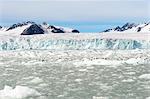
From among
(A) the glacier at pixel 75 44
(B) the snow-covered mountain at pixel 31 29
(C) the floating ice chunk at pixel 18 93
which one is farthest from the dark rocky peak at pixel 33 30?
(C) the floating ice chunk at pixel 18 93

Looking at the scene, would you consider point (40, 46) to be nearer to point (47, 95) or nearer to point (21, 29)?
point (21, 29)

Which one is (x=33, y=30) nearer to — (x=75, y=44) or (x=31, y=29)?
(x=31, y=29)

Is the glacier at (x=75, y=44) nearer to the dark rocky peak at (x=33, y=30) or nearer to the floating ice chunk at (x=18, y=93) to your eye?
the dark rocky peak at (x=33, y=30)

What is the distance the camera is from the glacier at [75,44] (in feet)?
182

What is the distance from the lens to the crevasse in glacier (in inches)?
2185

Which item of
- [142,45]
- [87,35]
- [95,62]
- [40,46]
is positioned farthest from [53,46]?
[95,62]

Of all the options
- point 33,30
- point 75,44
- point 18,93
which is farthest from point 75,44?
point 18,93

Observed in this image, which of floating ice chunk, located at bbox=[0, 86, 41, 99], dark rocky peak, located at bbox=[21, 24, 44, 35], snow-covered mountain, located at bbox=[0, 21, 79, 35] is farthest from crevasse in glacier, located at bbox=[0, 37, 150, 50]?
floating ice chunk, located at bbox=[0, 86, 41, 99]

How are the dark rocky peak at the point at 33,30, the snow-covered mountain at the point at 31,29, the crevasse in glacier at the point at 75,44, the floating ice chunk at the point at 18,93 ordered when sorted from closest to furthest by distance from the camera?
the floating ice chunk at the point at 18,93 → the crevasse in glacier at the point at 75,44 → the dark rocky peak at the point at 33,30 → the snow-covered mountain at the point at 31,29

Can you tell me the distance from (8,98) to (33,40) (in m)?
46.2

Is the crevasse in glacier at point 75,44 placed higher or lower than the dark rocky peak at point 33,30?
lower

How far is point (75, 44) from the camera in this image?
A: 5584 centimetres

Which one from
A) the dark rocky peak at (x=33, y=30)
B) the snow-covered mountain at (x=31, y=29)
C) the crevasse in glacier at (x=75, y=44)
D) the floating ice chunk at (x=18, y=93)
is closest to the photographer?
the floating ice chunk at (x=18, y=93)

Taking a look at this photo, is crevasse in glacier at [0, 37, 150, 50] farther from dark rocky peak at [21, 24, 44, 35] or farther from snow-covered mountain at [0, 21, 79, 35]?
dark rocky peak at [21, 24, 44, 35]
